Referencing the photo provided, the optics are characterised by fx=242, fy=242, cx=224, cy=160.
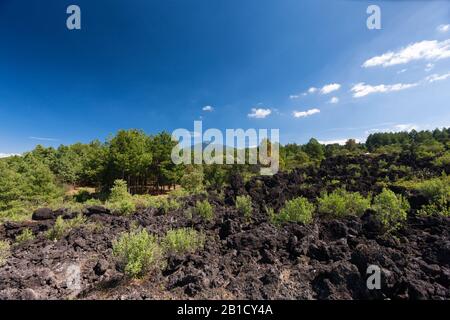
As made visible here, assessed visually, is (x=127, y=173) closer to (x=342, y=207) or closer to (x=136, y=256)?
(x=342, y=207)

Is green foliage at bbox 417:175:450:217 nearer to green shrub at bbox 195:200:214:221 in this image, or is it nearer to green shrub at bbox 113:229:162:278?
green shrub at bbox 195:200:214:221

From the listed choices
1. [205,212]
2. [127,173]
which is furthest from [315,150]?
[205,212]

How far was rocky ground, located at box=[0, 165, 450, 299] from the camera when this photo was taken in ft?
15.9

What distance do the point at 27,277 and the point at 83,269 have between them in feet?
3.72

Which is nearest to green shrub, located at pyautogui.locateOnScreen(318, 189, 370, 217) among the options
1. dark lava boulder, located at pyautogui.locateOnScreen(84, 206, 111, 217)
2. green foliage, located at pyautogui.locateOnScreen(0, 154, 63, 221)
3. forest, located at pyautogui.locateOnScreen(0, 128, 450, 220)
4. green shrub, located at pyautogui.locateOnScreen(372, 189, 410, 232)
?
green shrub, located at pyautogui.locateOnScreen(372, 189, 410, 232)

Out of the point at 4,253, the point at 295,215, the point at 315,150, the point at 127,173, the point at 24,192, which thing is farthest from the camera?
the point at 315,150

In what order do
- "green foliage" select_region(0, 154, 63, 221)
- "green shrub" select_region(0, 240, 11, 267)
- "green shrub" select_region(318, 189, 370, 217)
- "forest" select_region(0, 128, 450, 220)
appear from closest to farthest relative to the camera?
"green shrub" select_region(0, 240, 11, 267) → "green shrub" select_region(318, 189, 370, 217) → "green foliage" select_region(0, 154, 63, 221) → "forest" select_region(0, 128, 450, 220)

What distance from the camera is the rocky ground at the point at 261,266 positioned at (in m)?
4.84

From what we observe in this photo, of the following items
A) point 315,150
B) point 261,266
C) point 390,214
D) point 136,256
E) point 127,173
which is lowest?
point 261,266

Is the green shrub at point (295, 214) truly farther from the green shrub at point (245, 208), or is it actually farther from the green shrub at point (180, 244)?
the green shrub at point (180, 244)

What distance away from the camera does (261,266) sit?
6.06 m

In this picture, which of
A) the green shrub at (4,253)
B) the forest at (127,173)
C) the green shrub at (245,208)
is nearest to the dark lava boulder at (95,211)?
the green shrub at (4,253)

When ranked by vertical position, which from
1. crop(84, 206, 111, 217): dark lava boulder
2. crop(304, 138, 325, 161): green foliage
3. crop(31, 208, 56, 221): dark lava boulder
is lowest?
crop(31, 208, 56, 221): dark lava boulder
